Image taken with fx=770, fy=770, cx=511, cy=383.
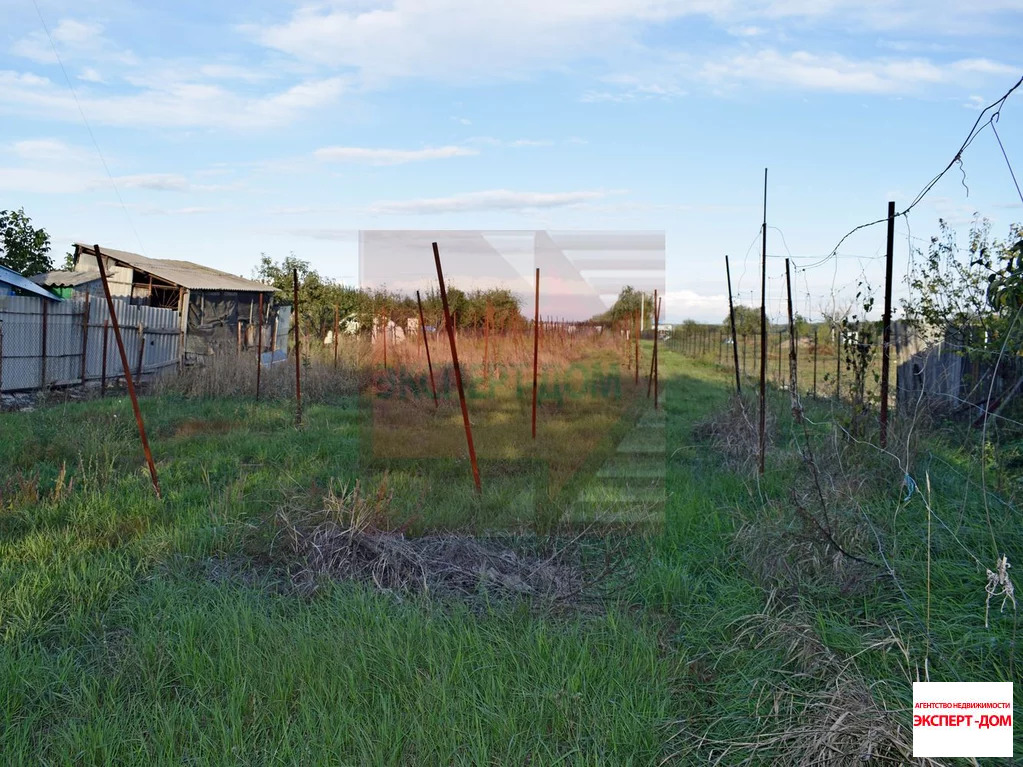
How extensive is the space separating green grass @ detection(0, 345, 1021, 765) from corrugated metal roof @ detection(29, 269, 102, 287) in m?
17.8

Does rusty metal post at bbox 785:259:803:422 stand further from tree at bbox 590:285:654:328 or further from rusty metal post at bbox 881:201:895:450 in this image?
tree at bbox 590:285:654:328

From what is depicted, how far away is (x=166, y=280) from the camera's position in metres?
20.8

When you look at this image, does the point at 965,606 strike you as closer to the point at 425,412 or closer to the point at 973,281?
the point at 973,281

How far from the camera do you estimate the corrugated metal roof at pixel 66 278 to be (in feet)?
69.3

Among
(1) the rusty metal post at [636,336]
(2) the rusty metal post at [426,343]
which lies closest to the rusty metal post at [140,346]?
(2) the rusty metal post at [426,343]

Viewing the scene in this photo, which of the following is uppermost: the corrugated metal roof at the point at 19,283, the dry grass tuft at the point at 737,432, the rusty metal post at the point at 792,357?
the corrugated metal roof at the point at 19,283

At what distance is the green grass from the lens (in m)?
2.71

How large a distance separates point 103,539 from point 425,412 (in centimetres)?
340

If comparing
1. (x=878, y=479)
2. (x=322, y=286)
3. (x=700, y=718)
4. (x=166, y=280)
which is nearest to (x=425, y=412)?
(x=878, y=479)

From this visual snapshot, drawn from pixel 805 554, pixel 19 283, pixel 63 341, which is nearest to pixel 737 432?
pixel 805 554

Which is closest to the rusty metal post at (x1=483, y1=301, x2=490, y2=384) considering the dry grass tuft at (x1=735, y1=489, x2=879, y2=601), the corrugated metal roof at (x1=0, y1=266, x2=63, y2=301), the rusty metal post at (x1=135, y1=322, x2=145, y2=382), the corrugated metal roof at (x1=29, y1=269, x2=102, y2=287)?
the dry grass tuft at (x1=735, y1=489, x2=879, y2=601)

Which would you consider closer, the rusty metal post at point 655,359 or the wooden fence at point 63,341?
the rusty metal post at point 655,359

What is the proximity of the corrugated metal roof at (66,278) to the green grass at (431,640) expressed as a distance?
701 inches

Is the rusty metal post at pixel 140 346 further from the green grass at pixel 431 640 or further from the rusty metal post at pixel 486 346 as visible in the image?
the rusty metal post at pixel 486 346
